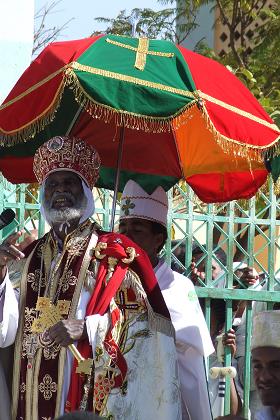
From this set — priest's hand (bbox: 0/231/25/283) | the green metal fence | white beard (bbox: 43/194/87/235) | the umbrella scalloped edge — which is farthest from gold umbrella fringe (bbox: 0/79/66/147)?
the green metal fence

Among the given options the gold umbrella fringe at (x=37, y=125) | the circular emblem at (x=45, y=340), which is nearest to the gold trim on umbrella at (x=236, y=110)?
the gold umbrella fringe at (x=37, y=125)

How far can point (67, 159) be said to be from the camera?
5.98 metres

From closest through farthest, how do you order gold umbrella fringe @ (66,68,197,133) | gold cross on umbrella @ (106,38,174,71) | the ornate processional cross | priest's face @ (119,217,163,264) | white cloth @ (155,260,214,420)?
gold umbrella fringe @ (66,68,197,133), the ornate processional cross, gold cross on umbrella @ (106,38,174,71), white cloth @ (155,260,214,420), priest's face @ (119,217,163,264)

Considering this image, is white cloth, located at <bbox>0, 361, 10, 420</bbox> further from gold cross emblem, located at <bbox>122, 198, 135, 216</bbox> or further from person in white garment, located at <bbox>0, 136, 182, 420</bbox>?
gold cross emblem, located at <bbox>122, 198, 135, 216</bbox>

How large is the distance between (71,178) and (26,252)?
53 centimetres

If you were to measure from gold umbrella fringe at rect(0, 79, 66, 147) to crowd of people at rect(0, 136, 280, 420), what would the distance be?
7.6 inches

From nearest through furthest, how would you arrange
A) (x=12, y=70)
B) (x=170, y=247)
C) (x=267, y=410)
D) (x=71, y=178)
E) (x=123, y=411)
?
1. (x=267, y=410)
2. (x=123, y=411)
3. (x=71, y=178)
4. (x=170, y=247)
5. (x=12, y=70)

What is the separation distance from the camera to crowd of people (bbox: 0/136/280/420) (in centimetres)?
555

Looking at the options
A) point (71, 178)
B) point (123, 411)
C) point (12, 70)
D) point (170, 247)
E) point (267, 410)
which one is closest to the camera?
point (267, 410)

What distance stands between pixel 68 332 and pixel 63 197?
2.73 feet

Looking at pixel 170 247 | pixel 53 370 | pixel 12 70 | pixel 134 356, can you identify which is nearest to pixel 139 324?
pixel 134 356

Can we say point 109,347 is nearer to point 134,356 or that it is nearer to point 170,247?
point 134,356

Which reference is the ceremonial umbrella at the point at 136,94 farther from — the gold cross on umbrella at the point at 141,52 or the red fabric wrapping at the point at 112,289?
the red fabric wrapping at the point at 112,289

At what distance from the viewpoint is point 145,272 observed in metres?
5.77
